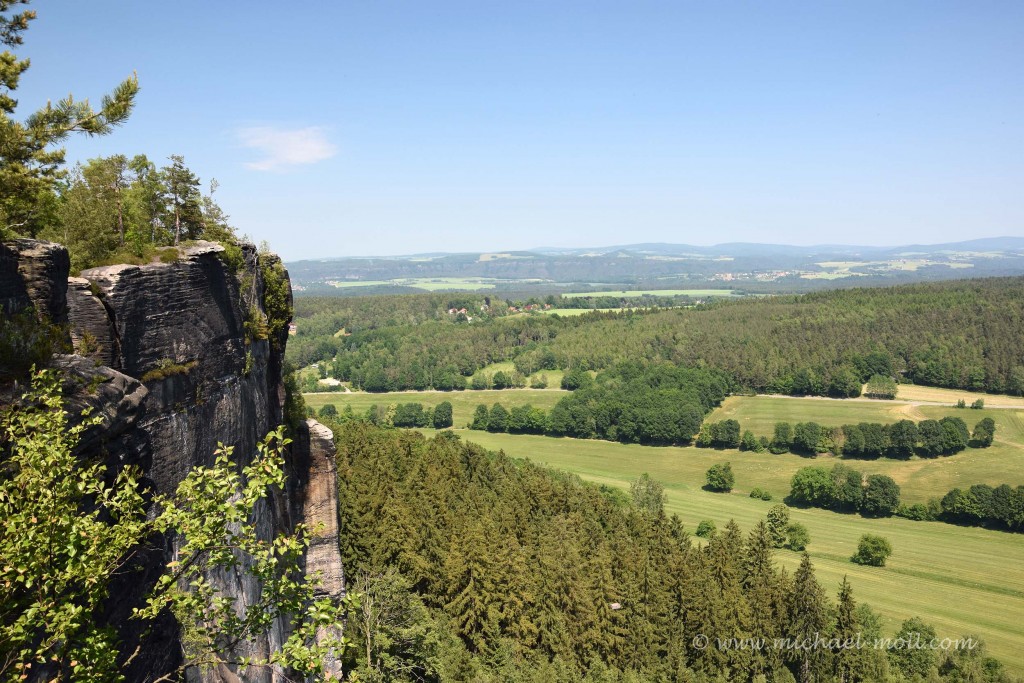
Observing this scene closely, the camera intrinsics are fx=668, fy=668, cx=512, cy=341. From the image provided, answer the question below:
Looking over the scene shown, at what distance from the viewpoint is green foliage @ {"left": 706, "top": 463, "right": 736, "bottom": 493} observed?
10138cm

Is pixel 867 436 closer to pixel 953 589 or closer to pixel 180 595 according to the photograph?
pixel 953 589

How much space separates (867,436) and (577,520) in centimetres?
8417

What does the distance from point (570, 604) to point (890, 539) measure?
5810cm

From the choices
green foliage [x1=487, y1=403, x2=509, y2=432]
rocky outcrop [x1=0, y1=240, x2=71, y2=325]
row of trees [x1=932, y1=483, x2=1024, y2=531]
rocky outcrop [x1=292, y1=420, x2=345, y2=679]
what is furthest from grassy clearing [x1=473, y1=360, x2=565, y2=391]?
rocky outcrop [x1=0, y1=240, x2=71, y2=325]

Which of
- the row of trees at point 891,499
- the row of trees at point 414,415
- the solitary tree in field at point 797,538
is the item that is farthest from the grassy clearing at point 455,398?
the solitary tree in field at point 797,538

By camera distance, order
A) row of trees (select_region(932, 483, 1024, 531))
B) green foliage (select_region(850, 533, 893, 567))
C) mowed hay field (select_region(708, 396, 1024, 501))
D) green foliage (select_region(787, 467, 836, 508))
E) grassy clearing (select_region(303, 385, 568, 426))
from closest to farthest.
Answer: green foliage (select_region(850, 533, 893, 567))
row of trees (select_region(932, 483, 1024, 531))
green foliage (select_region(787, 467, 836, 508))
mowed hay field (select_region(708, 396, 1024, 501))
grassy clearing (select_region(303, 385, 568, 426))

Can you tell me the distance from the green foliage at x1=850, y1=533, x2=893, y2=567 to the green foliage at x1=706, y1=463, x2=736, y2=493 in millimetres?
28486

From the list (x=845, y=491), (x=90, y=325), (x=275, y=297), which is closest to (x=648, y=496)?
(x=845, y=491)

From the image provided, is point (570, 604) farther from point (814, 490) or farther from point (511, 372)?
point (511, 372)

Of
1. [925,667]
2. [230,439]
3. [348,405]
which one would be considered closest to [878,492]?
[925,667]

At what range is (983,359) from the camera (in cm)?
15812

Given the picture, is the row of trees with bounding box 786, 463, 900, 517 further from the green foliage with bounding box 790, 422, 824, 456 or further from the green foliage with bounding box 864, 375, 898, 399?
the green foliage with bounding box 864, 375, 898, 399

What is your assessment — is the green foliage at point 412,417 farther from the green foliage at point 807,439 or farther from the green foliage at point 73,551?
the green foliage at point 73,551

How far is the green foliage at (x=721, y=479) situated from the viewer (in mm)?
101375
